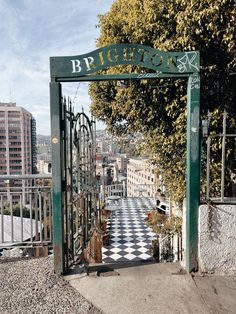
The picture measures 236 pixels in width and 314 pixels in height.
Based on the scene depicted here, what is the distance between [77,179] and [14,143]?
61.1 metres

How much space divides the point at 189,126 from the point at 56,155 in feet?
5.14

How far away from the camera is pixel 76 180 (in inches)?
130

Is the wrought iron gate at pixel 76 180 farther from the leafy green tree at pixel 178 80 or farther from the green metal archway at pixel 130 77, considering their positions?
the leafy green tree at pixel 178 80

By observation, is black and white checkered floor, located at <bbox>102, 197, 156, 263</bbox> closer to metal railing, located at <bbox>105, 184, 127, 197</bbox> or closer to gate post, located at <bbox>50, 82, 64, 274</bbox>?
metal railing, located at <bbox>105, 184, 127, 197</bbox>

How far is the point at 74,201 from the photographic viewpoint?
321cm

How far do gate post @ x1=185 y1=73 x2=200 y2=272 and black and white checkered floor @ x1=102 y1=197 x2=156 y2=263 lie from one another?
18.8 ft

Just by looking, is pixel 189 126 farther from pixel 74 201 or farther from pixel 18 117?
pixel 18 117

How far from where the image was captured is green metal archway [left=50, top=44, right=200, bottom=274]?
8.81 ft

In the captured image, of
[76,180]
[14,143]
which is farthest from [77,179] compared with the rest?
[14,143]

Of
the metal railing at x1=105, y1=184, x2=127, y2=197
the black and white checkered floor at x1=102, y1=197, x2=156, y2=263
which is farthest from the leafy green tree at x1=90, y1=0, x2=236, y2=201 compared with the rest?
the metal railing at x1=105, y1=184, x2=127, y2=197

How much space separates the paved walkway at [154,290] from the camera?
2209 mm

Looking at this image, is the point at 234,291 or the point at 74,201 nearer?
the point at 234,291

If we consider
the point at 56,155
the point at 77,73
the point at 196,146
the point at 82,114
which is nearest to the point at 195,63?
the point at 196,146

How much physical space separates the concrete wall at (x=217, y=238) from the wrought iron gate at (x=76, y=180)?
1.59 metres
